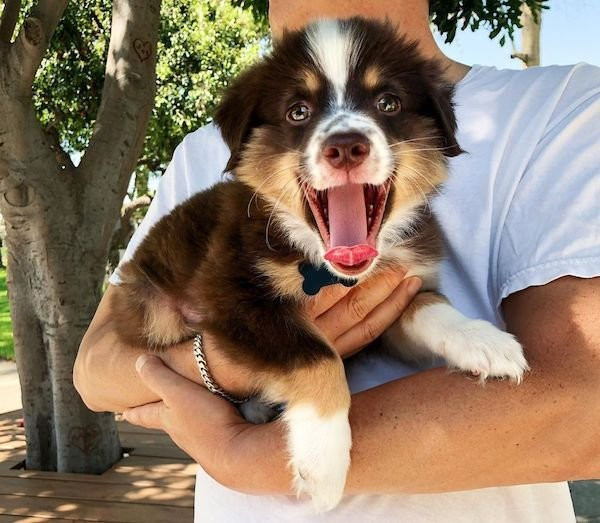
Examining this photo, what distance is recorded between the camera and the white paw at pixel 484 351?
1487 millimetres

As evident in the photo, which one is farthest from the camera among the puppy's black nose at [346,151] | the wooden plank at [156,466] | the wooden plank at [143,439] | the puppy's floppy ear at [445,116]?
the wooden plank at [143,439]

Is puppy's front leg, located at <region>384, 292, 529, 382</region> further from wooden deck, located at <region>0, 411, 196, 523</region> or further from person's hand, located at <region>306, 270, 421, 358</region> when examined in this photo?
wooden deck, located at <region>0, 411, 196, 523</region>

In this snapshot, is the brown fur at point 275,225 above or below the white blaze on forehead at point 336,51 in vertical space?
below

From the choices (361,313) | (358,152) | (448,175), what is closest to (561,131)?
(448,175)

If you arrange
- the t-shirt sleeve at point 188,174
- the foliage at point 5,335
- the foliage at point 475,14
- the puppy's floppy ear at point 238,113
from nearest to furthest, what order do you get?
the puppy's floppy ear at point 238,113
the t-shirt sleeve at point 188,174
the foliage at point 475,14
the foliage at point 5,335

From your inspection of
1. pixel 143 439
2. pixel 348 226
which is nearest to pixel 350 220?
pixel 348 226

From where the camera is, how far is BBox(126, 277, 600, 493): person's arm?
1.41 meters

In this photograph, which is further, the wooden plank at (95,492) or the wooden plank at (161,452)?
the wooden plank at (161,452)

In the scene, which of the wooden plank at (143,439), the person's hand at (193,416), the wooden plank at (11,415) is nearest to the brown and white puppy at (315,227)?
A: the person's hand at (193,416)

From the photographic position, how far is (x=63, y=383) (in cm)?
461

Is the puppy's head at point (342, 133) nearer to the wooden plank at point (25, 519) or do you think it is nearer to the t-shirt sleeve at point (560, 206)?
the t-shirt sleeve at point (560, 206)

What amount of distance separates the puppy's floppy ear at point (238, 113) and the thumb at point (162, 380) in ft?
2.06

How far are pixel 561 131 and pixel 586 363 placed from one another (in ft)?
2.13

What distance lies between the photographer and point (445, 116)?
1854 mm
